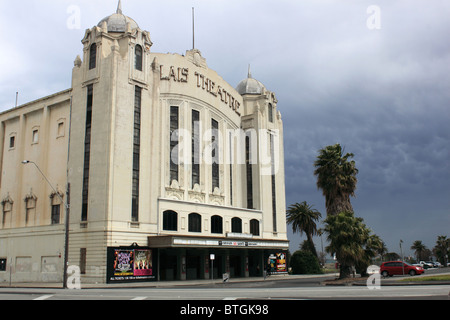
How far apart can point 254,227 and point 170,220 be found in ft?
51.2

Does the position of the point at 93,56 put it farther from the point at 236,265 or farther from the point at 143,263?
the point at 236,265

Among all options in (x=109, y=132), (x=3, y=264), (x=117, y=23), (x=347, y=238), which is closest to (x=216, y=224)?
(x=109, y=132)

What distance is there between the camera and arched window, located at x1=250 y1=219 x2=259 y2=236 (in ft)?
194

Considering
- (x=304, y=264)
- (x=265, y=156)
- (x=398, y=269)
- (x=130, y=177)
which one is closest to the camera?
(x=398, y=269)

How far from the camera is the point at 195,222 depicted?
164 ft

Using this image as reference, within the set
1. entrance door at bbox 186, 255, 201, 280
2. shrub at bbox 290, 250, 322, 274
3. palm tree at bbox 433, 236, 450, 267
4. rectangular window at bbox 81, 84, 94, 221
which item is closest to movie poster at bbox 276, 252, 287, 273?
shrub at bbox 290, 250, 322, 274

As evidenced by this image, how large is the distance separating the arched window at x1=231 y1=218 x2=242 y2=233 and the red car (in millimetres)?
18540

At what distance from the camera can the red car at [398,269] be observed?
138ft

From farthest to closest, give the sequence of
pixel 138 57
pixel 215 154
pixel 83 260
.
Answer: pixel 215 154 → pixel 138 57 → pixel 83 260

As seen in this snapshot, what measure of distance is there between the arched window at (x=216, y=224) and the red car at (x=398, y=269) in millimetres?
18566

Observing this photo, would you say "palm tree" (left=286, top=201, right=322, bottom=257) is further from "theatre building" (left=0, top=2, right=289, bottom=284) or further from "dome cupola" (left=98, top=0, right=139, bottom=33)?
"dome cupola" (left=98, top=0, right=139, bottom=33)

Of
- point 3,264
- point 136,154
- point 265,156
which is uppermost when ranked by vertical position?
point 265,156

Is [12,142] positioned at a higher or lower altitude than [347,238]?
higher
